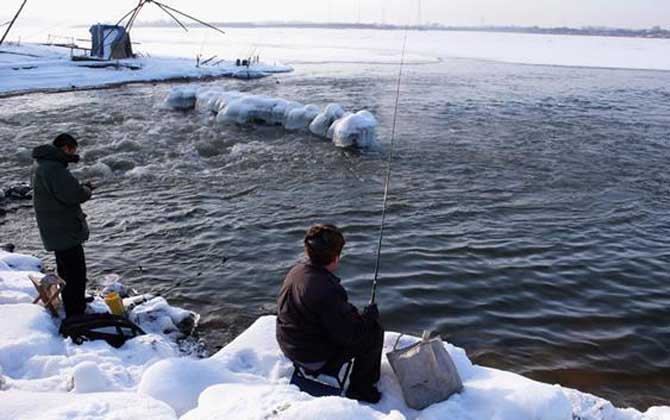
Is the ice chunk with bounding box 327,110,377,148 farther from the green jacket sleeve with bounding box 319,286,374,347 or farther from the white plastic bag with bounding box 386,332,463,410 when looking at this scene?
the green jacket sleeve with bounding box 319,286,374,347

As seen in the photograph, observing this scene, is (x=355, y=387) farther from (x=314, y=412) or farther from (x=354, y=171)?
(x=354, y=171)

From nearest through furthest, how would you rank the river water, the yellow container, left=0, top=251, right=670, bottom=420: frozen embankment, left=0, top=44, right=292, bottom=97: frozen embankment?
left=0, top=251, right=670, bottom=420: frozen embankment < the yellow container < the river water < left=0, top=44, right=292, bottom=97: frozen embankment

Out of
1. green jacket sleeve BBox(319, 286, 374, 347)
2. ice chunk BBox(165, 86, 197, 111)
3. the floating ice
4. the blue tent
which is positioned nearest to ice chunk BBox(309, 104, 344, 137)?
the floating ice

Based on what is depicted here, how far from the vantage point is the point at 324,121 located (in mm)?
18312

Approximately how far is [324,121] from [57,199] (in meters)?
13.3

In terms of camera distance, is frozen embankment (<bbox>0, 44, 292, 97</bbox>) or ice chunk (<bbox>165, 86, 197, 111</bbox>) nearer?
ice chunk (<bbox>165, 86, 197, 111</bbox>)

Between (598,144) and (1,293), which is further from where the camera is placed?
(598,144)

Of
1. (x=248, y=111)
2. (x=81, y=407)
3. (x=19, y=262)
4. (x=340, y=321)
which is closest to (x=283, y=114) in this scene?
(x=248, y=111)

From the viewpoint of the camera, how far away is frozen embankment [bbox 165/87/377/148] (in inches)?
663

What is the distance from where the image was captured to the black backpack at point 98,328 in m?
5.63

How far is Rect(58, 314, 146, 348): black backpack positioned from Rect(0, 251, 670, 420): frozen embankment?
11 cm

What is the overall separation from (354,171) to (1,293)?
919cm

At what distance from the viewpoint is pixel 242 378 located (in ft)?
15.8

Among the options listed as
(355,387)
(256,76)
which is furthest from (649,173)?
(256,76)
